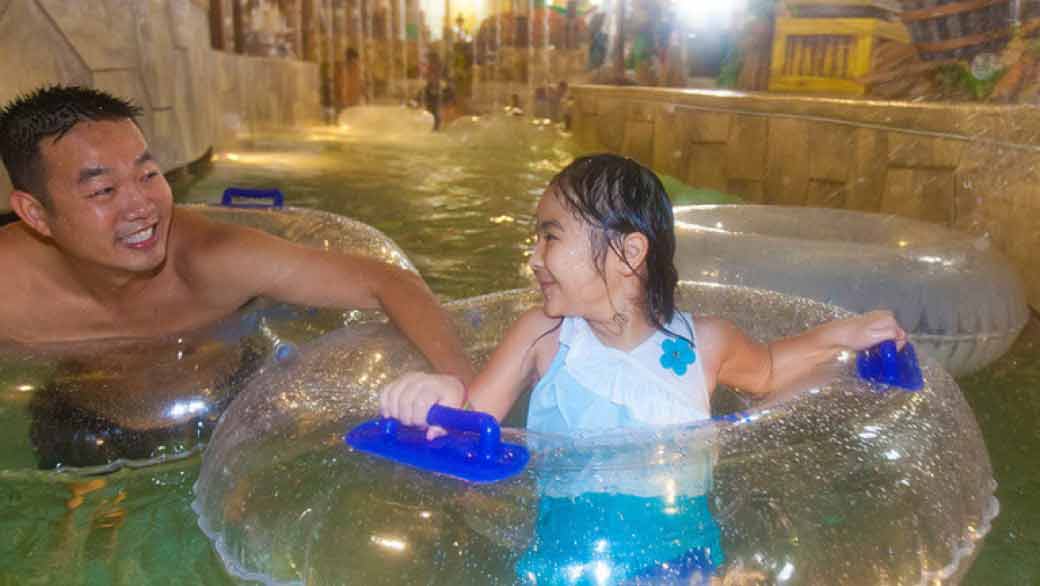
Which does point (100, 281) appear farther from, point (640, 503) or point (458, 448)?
point (640, 503)

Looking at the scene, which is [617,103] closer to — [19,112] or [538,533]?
[19,112]

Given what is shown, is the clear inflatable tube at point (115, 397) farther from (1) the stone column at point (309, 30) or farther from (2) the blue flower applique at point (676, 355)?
(1) the stone column at point (309, 30)

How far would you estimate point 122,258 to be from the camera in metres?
2.37

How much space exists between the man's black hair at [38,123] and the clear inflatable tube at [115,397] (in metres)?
0.47

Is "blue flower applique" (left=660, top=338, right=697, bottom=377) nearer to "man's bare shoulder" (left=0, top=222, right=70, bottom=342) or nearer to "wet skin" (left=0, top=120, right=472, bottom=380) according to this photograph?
"wet skin" (left=0, top=120, right=472, bottom=380)

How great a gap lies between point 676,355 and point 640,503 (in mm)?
384

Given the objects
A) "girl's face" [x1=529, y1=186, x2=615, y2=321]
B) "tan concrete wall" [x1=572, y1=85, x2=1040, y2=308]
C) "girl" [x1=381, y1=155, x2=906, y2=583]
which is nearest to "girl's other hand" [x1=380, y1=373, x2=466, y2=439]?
"girl" [x1=381, y1=155, x2=906, y2=583]

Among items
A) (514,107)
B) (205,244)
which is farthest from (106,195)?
(514,107)

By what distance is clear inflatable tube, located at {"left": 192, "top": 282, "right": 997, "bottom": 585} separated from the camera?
1.43 meters

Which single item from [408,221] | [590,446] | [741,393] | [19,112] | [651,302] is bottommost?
[408,221]

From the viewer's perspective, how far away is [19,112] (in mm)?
2355

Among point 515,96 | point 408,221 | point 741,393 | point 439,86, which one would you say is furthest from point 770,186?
point 515,96

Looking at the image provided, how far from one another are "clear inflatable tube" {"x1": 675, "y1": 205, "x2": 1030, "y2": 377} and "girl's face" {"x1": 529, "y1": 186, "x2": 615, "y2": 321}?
164 centimetres

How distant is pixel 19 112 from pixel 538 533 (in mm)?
1838
